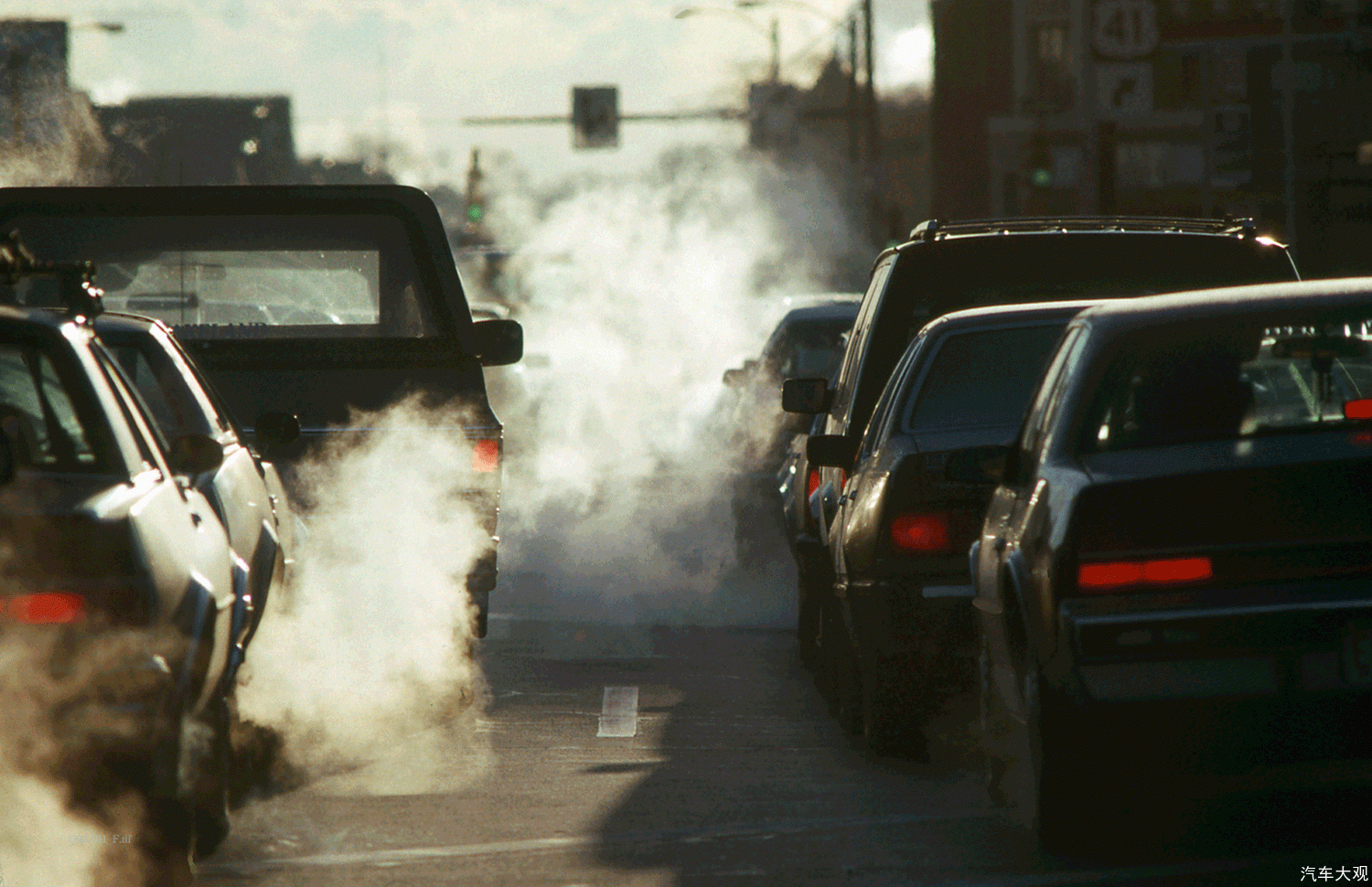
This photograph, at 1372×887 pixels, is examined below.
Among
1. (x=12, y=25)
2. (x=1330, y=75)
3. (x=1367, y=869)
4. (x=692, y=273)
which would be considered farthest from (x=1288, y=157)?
(x=12, y=25)

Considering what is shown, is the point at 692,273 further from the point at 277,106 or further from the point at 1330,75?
the point at 277,106

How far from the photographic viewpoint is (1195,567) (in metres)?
5.91

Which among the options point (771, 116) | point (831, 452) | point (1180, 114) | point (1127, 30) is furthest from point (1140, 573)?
point (1180, 114)

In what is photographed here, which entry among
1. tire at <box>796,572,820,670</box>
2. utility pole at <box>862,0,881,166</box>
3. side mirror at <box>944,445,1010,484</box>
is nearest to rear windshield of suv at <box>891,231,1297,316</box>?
tire at <box>796,572,820,670</box>

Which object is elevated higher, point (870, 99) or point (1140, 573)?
point (870, 99)

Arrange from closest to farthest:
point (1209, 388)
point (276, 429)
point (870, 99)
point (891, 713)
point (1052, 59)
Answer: point (1209, 388), point (891, 713), point (276, 429), point (870, 99), point (1052, 59)

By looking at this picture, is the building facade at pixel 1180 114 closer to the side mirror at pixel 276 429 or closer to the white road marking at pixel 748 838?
the side mirror at pixel 276 429

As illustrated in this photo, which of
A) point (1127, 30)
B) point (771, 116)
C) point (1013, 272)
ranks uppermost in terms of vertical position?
point (771, 116)

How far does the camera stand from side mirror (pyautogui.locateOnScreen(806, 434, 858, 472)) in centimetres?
948

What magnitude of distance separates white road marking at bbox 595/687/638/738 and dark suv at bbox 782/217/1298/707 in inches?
37.7

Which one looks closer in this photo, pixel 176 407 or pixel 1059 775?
pixel 1059 775

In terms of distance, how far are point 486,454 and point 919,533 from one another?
244 cm

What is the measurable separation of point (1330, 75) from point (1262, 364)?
35650 millimetres

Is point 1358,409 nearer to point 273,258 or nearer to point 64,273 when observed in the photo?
point 64,273
